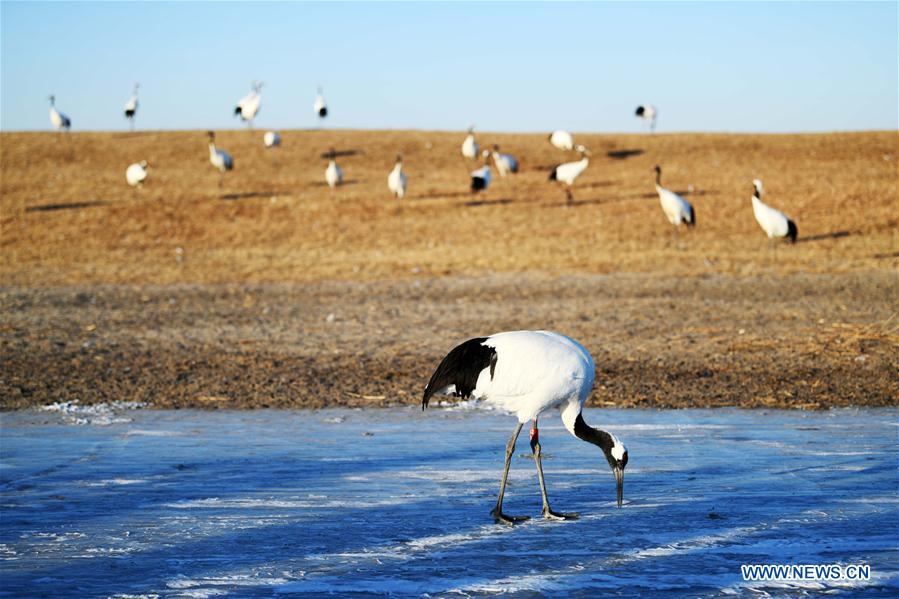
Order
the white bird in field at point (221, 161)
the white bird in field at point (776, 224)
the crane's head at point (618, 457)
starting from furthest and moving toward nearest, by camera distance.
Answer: the white bird in field at point (221, 161)
the white bird in field at point (776, 224)
the crane's head at point (618, 457)

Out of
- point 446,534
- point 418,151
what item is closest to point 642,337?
point 446,534

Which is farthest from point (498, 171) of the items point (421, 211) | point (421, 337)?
point (421, 337)

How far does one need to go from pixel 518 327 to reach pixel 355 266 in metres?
8.34

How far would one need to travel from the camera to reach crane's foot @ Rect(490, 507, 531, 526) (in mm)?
6414

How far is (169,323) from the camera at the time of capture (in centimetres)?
1567

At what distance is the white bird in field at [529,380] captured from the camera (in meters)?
Answer: 6.60

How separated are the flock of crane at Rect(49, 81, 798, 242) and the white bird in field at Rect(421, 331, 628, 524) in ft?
58.2

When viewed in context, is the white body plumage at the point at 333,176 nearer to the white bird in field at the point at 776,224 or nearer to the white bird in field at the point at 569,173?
the white bird in field at the point at 569,173

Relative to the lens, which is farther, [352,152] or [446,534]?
[352,152]

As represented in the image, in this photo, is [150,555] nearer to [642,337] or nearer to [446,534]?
[446,534]

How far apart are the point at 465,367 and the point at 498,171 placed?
29900 mm

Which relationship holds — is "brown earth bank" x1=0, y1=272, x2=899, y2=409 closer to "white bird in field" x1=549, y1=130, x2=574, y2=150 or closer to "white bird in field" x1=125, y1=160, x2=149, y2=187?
"white bird in field" x1=125, y1=160, x2=149, y2=187

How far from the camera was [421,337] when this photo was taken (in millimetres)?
14102

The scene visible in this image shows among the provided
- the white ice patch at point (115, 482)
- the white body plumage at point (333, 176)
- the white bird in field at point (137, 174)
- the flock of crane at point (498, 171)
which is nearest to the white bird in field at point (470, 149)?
the flock of crane at point (498, 171)
